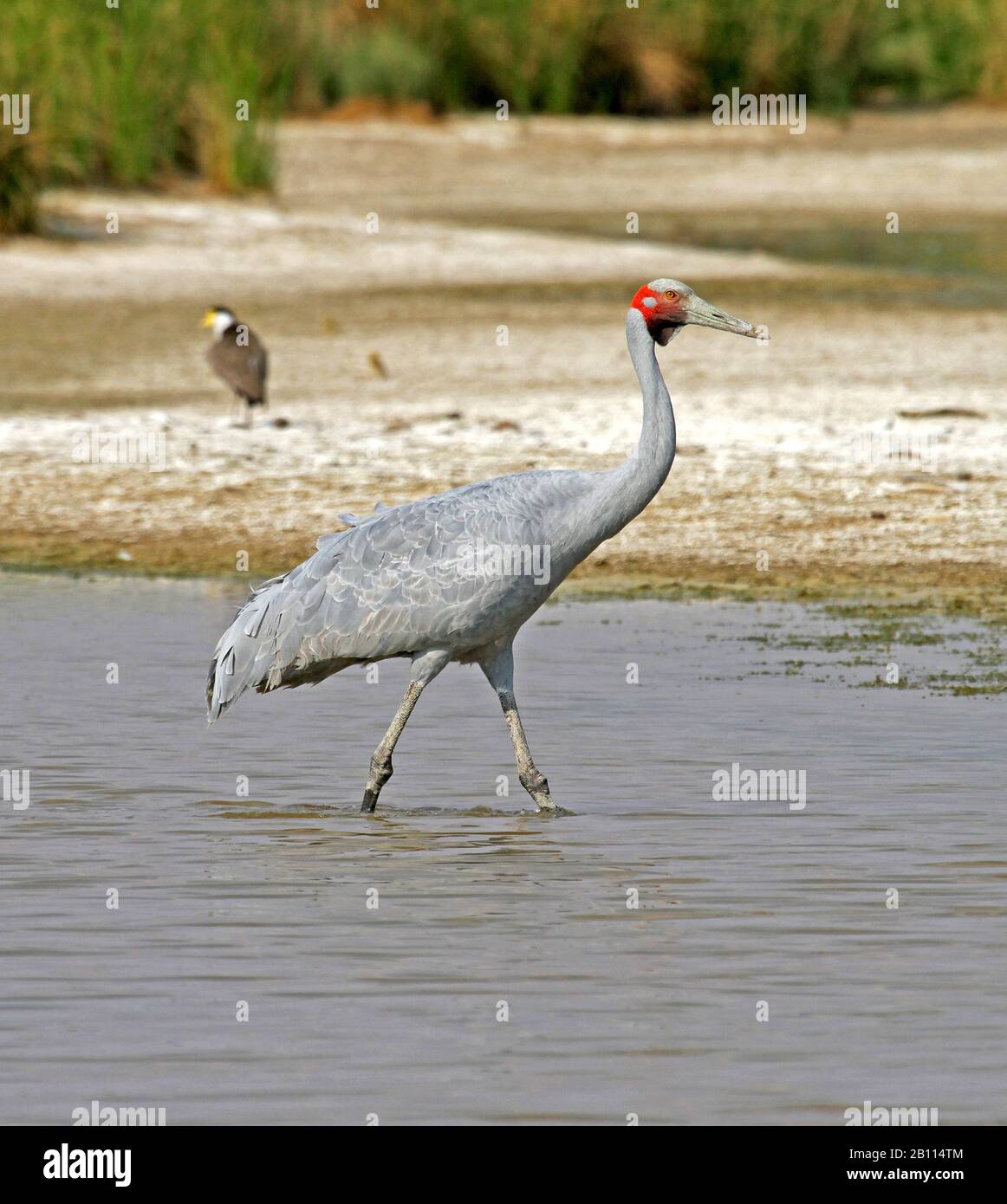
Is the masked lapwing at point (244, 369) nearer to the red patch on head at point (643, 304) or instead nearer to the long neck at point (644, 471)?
the red patch on head at point (643, 304)

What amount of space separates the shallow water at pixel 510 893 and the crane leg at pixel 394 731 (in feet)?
0.27

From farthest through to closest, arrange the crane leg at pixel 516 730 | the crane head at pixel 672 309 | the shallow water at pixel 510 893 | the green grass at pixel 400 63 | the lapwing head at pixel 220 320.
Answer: the green grass at pixel 400 63, the lapwing head at pixel 220 320, the crane head at pixel 672 309, the crane leg at pixel 516 730, the shallow water at pixel 510 893

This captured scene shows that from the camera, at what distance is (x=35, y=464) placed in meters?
14.9

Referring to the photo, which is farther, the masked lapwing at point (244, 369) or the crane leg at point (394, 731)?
the masked lapwing at point (244, 369)

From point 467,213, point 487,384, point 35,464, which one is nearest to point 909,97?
point 467,213

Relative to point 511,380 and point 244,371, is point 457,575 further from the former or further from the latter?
point 511,380

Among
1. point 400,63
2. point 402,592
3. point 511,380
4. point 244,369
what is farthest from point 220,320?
point 400,63

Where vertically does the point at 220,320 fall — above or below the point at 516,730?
above

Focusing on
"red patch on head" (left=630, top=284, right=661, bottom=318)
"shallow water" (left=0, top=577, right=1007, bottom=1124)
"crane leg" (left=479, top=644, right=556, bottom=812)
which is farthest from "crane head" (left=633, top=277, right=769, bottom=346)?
"shallow water" (left=0, top=577, right=1007, bottom=1124)

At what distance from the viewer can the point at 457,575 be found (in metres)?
8.27

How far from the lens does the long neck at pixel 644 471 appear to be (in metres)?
8.32

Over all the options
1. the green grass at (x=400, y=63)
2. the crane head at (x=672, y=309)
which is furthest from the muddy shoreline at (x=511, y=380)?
the crane head at (x=672, y=309)

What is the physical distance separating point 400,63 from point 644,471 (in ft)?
104
